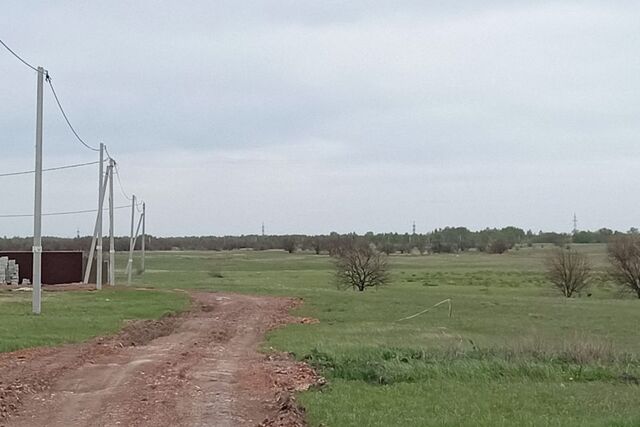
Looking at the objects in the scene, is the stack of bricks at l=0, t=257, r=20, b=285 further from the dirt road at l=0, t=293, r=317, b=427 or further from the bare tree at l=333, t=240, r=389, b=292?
the dirt road at l=0, t=293, r=317, b=427

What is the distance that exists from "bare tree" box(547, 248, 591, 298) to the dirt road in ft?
136

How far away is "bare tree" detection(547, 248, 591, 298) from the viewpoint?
58.7m

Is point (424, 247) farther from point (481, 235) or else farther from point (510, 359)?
point (510, 359)

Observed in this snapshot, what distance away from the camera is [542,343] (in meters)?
18.7

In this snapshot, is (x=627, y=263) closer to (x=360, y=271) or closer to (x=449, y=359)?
(x=360, y=271)

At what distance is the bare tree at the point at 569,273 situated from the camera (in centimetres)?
5866

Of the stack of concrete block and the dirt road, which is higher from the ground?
the stack of concrete block

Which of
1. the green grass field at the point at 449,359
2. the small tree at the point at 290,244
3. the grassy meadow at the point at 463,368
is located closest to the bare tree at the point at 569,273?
the green grass field at the point at 449,359

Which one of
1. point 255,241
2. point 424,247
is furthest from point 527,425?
point 255,241

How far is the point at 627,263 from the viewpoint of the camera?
5725 centimetres

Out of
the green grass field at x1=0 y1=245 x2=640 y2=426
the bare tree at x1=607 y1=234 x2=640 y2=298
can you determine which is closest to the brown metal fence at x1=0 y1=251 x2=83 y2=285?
the green grass field at x1=0 y1=245 x2=640 y2=426

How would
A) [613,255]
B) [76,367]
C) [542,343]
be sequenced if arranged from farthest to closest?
[613,255] → [542,343] → [76,367]

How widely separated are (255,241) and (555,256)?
422ft

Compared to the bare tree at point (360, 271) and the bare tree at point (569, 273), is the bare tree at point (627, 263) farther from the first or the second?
the bare tree at point (360, 271)
